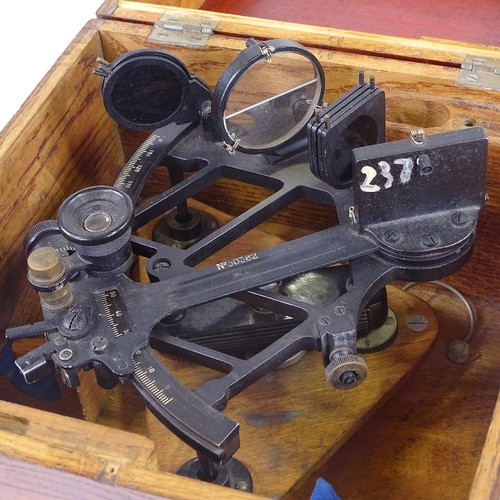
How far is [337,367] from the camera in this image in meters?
1.06

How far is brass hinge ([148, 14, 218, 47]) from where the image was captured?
4.86 ft

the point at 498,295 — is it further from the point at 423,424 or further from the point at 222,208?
the point at 222,208

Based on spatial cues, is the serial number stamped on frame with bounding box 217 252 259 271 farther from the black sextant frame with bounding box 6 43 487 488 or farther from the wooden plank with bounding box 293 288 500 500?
the wooden plank with bounding box 293 288 500 500

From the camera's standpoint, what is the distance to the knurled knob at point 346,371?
107 centimetres

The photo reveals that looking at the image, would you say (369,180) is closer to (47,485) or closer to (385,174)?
(385,174)

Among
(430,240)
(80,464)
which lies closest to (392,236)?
(430,240)

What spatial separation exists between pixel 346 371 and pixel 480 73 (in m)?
0.58

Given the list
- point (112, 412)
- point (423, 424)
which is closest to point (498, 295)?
point (423, 424)

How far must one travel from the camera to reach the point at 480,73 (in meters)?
1.37

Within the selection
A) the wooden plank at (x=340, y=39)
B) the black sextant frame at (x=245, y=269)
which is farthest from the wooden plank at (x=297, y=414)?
the wooden plank at (x=340, y=39)

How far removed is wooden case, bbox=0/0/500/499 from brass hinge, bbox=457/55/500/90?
0.01 m

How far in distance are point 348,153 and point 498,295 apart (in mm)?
489

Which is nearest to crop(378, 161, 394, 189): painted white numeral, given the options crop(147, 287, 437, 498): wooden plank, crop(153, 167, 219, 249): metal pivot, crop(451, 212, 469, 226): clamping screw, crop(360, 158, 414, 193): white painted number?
crop(360, 158, 414, 193): white painted number

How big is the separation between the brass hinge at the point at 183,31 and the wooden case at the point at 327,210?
0.01 meters
